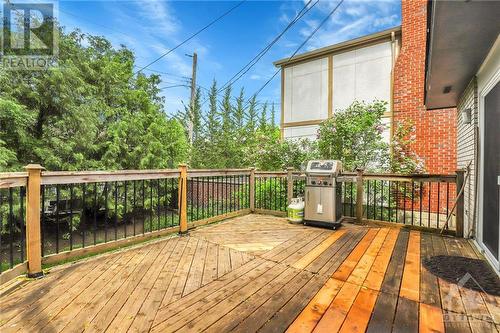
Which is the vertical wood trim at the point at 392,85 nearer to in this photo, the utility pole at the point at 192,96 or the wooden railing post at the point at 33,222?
the wooden railing post at the point at 33,222

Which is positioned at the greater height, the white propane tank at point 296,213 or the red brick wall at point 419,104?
the red brick wall at point 419,104

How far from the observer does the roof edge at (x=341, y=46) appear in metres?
6.91

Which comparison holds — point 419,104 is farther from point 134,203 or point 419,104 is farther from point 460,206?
point 134,203

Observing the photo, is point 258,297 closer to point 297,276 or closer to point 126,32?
point 297,276

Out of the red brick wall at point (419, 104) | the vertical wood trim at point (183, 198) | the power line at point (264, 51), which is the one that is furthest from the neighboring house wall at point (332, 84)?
the vertical wood trim at point (183, 198)

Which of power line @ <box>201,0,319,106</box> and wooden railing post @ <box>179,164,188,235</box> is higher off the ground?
power line @ <box>201,0,319,106</box>

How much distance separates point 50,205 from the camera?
282 inches

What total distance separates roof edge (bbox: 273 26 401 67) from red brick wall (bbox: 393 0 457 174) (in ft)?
1.39

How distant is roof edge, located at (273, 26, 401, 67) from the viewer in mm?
6910

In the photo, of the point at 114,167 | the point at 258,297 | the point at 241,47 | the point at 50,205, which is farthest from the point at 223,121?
the point at 258,297

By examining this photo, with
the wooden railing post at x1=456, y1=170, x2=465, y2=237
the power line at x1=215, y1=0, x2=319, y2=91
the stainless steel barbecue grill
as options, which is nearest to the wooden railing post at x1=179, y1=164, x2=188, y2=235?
the stainless steel barbecue grill

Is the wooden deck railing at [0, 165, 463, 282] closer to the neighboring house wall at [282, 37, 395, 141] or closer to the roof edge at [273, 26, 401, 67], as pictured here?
the neighboring house wall at [282, 37, 395, 141]

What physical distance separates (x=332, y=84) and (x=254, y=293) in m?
7.55

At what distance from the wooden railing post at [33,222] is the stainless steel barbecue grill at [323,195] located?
11.7 feet
